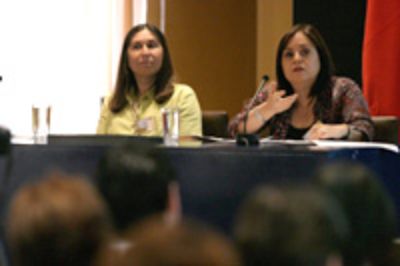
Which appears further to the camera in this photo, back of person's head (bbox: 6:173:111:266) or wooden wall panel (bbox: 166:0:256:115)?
wooden wall panel (bbox: 166:0:256:115)

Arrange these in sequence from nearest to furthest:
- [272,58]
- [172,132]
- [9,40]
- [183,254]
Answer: [183,254], [172,132], [9,40], [272,58]

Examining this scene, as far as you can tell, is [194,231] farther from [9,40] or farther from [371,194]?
[9,40]

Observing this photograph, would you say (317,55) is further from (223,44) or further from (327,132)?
(223,44)

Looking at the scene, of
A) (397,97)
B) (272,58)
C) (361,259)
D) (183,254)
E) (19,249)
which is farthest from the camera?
(272,58)

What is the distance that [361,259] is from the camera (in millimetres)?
742

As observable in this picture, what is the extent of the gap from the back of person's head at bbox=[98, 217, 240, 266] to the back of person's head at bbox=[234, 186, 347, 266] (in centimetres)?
4

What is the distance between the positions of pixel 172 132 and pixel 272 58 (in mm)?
3135

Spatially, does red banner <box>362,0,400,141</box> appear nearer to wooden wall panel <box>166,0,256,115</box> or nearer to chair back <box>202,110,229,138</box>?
chair back <box>202,110,229,138</box>

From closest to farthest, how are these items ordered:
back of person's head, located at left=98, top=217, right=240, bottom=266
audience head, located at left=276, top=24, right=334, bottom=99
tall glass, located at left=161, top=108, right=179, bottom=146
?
1. back of person's head, located at left=98, top=217, right=240, bottom=266
2. tall glass, located at left=161, top=108, right=179, bottom=146
3. audience head, located at left=276, top=24, right=334, bottom=99

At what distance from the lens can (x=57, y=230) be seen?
1.87ft

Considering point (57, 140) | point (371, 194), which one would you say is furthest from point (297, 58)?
point (371, 194)

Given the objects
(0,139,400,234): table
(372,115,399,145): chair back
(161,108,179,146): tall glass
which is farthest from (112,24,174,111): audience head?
(0,139,400,234): table

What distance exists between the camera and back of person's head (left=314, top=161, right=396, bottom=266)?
705mm

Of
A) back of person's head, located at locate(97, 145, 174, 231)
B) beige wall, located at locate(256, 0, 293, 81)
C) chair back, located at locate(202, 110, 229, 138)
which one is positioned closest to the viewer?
back of person's head, located at locate(97, 145, 174, 231)
